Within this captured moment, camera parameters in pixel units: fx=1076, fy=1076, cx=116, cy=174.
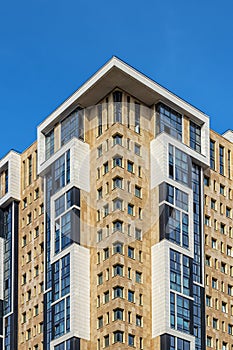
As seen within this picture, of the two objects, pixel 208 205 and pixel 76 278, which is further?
pixel 208 205

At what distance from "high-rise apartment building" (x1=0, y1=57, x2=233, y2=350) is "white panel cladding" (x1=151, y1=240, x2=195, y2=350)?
0.10 meters

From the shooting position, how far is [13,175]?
10375 centimetres

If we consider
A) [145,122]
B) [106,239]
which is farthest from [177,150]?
[106,239]

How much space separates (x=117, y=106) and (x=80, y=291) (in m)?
15.6

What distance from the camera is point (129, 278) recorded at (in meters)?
88.6

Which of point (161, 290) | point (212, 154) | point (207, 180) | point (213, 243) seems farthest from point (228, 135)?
point (161, 290)

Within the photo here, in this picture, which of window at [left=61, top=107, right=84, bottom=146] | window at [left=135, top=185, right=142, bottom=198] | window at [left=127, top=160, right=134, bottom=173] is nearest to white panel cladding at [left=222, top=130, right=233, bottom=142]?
window at [left=135, top=185, right=142, bottom=198]

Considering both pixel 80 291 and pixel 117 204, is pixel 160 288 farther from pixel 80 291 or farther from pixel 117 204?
pixel 117 204

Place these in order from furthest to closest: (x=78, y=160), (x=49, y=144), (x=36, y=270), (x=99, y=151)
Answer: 1. (x=49, y=144)
2. (x=36, y=270)
3. (x=99, y=151)
4. (x=78, y=160)

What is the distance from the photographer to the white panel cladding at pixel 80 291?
3445 inches

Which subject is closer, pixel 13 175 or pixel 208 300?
pixel 208 300

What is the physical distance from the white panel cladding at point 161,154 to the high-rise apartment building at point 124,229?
11 centimetres

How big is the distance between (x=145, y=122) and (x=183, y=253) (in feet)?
42.1

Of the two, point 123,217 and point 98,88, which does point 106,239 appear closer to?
point 123,217
